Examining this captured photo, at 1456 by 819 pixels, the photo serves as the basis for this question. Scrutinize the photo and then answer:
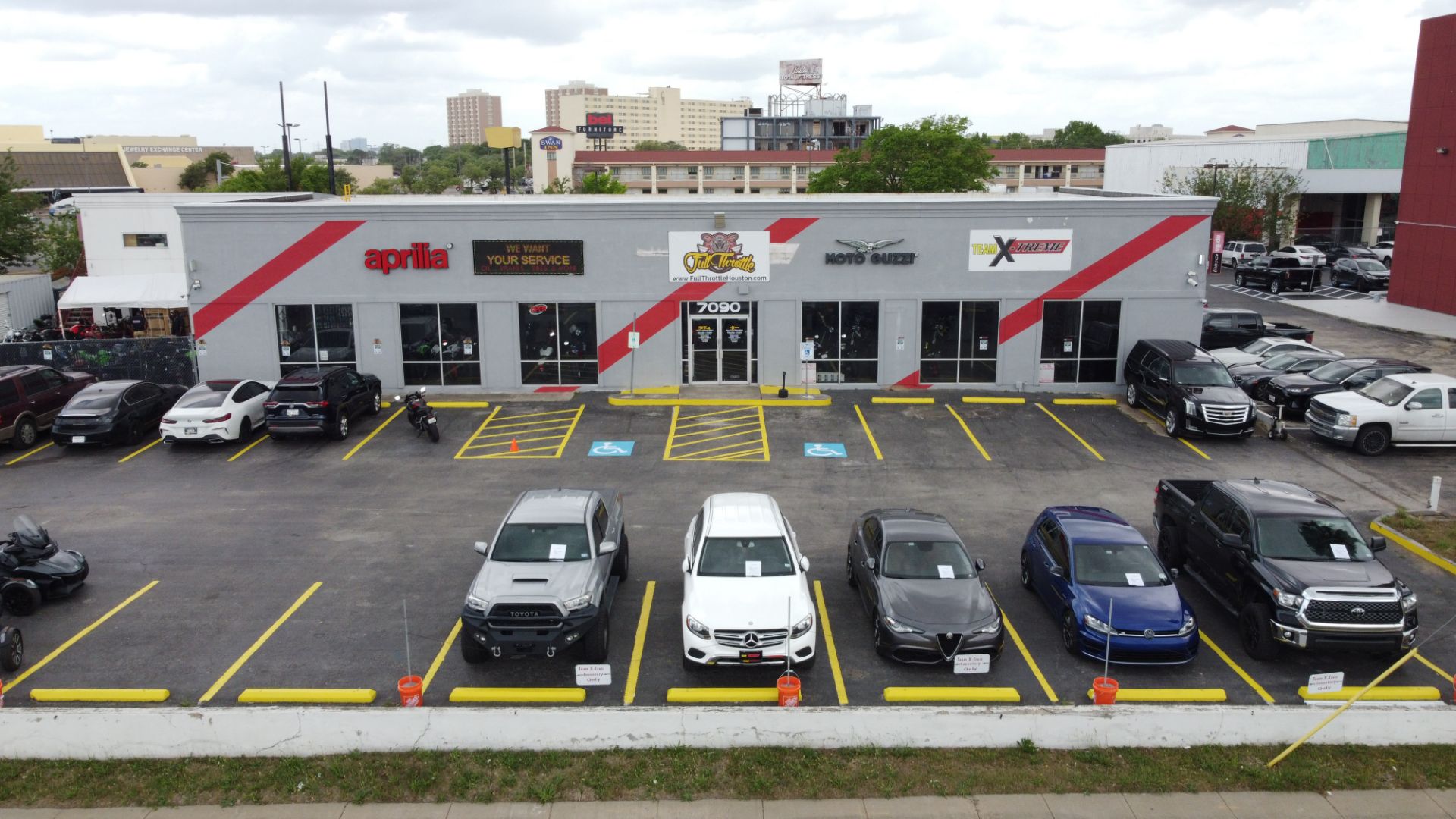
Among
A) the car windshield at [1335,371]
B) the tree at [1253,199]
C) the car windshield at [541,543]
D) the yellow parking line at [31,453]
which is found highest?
the tree at [1253,199]

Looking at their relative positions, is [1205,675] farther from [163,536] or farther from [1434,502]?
[163,536]

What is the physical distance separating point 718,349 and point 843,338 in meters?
3.53

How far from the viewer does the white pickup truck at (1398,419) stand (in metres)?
22.0

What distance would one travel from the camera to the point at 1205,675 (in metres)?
12.4

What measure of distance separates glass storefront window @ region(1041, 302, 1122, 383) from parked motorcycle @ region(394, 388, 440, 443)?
649 inches

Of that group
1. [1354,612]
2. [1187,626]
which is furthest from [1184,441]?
[1187,626]

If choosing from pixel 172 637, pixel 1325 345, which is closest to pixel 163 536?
pixel 172 637

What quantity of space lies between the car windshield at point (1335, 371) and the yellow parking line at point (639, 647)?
2027 cm

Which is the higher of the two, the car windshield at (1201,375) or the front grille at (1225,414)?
the car windshield at (1201,375)

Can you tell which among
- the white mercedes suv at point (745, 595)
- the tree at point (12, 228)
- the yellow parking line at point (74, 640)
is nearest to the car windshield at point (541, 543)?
the white mercedes suv at point (745, 595)

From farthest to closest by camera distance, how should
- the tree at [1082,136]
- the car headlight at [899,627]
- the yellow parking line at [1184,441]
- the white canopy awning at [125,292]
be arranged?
1. the tree at [1082,136]
2. the white canopy awning at [125,292]
3. the yellow parking line at [1184,441]
4. the car headlight at [899,627]

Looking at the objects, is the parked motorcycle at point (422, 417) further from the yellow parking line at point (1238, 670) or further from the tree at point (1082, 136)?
the tree at point (1082, 136)

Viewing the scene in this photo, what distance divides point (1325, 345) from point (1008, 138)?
122m

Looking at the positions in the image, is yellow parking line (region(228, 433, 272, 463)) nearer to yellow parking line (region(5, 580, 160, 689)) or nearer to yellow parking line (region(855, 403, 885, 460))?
yellow parking line (region(5, 580, 160, 689))
